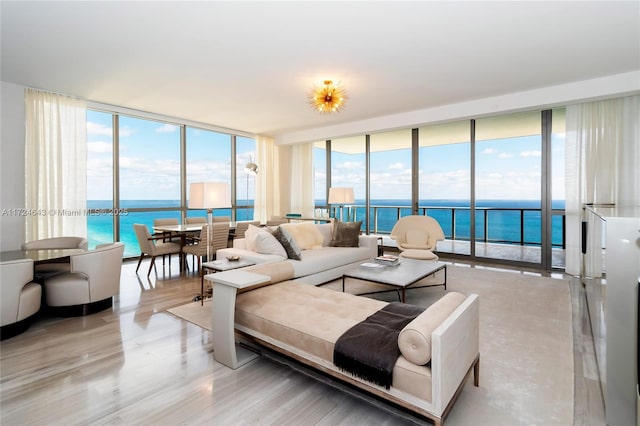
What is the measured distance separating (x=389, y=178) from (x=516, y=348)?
4727mm

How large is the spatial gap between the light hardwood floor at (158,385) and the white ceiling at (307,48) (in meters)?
2.76

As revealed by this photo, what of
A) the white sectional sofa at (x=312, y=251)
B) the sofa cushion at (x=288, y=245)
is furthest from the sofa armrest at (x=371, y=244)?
the sofa cushion at (x=288, y=245)

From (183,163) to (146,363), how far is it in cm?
506

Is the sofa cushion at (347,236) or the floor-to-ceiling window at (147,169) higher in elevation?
the floor-to-ceiling window at (147,169)

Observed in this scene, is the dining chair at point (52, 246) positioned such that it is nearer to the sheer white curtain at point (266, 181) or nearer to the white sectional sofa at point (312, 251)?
the white sectional sofa at point (312, 251)

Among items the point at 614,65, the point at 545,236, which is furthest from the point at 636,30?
the point at 545,236

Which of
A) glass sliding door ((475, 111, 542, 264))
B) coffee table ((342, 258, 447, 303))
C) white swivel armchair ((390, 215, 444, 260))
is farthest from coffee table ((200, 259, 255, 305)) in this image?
glass sliding door ((475, 111, 542, 264))

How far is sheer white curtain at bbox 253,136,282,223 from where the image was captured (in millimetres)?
7996

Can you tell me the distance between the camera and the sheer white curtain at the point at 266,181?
7996 millimetres

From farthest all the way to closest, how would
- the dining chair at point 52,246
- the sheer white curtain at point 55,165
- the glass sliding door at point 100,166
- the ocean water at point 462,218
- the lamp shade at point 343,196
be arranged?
the lamp shade at point 343,196 < the glass sliding door at point 100,166 < the ocean water at point 462,218 < the sheer white curtain at point 55,165 < the dining chair at point 52,246

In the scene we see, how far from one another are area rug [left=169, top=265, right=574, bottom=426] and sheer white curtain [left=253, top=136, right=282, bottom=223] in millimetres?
4263

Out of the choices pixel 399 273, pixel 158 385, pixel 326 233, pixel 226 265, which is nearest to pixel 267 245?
pixel 226 265

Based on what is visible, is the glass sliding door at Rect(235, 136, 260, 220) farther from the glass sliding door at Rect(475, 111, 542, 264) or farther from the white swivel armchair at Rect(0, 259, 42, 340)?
the white swivel armchair at Rect(0, 259, 42, 340)

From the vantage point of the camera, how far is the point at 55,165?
4.80 m
